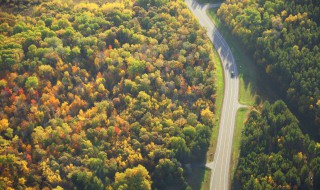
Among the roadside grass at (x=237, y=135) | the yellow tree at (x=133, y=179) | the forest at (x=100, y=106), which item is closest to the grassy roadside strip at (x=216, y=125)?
the forest at (x=100, y=106)

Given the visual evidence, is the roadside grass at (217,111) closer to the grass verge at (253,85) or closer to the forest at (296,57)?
the grass verge at (253,85)

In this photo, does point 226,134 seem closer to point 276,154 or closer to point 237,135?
point 237,135

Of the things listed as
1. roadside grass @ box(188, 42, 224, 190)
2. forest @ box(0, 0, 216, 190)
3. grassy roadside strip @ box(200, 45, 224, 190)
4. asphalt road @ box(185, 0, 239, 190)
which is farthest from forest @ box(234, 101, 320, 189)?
forest @ box(0, 0, 216, 190)

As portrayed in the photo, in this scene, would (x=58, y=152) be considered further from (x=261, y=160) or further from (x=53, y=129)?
(x=261, y=160)

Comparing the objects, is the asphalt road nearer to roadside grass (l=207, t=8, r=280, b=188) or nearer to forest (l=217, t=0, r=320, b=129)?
roadside grass (l=207, t=8, r=280, b=188)

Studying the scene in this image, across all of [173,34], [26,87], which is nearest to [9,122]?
[26,87]

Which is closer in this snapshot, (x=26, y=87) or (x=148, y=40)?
(x=26, y=87)
